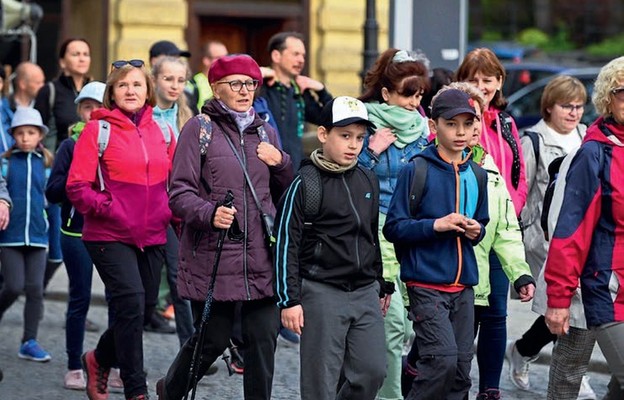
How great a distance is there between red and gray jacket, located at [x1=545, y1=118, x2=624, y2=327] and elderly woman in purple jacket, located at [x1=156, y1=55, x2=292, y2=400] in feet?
4.65

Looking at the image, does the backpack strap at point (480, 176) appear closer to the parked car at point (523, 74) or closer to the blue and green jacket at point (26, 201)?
the blue and green jacket at point (26, 201)

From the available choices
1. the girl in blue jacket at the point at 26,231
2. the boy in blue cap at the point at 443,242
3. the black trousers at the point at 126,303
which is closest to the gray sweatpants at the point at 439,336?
the boy in blue cap at the point at 443,242

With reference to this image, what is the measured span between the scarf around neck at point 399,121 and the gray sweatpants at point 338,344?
1.22 m

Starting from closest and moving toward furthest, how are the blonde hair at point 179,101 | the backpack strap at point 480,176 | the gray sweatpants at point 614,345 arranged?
the gray sweatpants at point 614,345, the backpack strap at point 480,176, the blonde hair at point 179,101

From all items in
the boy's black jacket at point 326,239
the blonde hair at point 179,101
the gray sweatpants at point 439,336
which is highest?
the blonde hair at point 179,101

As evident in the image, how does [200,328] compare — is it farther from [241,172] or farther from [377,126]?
[377,126]

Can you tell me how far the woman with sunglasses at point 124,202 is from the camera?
8.00 metres

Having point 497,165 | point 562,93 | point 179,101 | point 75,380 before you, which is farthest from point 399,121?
point 75,380

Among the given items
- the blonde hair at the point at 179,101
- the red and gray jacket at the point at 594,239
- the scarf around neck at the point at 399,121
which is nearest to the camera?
the red and gray jacket at the point at 594,239

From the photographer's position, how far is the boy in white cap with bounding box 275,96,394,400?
684 centimetres

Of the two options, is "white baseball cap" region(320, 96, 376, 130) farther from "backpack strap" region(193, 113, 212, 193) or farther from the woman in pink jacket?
the woman in pink jacket

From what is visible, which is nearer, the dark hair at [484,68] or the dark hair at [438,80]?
the dark hair at [484,68]

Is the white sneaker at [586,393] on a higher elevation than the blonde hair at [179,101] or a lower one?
lower

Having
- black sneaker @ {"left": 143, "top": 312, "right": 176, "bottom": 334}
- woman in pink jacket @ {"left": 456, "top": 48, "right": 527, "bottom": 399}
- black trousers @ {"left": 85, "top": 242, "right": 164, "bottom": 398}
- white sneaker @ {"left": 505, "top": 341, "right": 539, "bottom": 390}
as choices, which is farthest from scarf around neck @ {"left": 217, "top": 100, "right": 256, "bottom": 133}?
black sneaker @ {"left": 143, "top": 312, "right": 176, "bottom": 334}
